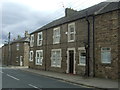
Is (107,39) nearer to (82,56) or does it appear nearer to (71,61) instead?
(82,56)

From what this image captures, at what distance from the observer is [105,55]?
61.2 feet

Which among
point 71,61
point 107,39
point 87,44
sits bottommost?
point 71,61

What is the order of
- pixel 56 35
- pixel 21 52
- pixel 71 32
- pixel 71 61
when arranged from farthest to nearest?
pixel 21 52
pixel 56 35
pixel 71 32
pixel 71 61

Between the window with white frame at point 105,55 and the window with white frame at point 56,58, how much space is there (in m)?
8.06

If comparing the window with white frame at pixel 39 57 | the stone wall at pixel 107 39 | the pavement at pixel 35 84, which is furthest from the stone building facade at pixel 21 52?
the stone wall at pixel 107 39

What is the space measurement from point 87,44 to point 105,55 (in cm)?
270

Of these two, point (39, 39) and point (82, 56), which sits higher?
point (39, 39)

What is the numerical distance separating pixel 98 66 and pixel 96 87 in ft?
19.0

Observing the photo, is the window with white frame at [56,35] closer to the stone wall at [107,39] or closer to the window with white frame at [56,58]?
the window with white frame at [56,58]

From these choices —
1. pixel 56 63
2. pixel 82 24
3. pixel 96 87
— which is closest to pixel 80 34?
pixel 82 24

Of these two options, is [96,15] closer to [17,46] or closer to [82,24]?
[82,24]

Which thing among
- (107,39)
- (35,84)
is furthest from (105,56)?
(35,84)

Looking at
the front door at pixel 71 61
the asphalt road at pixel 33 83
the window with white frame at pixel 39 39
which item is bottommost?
the asphalt road at pixel 33 83

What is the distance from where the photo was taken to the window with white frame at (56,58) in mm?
26528
